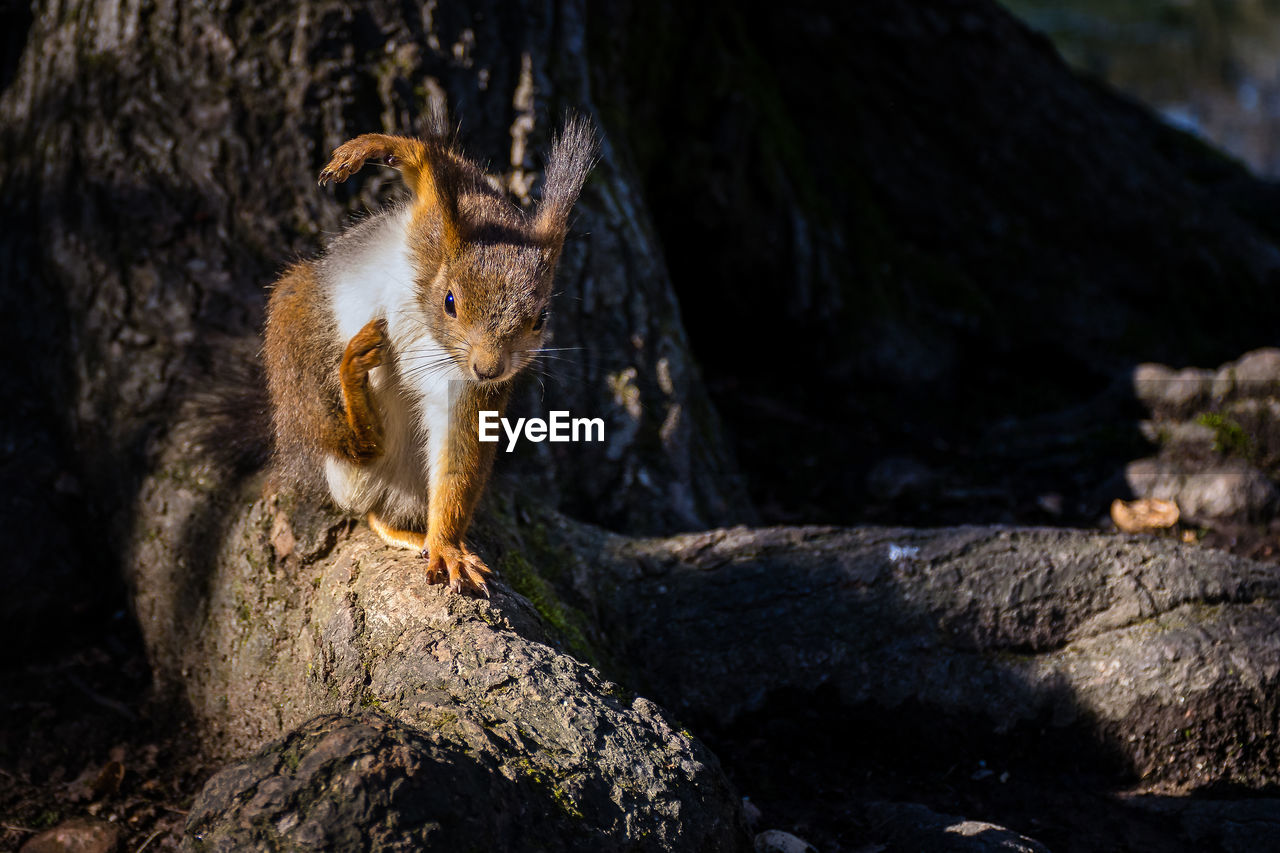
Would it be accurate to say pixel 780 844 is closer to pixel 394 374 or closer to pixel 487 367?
pixel 487 367

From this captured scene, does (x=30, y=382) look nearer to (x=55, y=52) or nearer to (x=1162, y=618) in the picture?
(x=55, y=52)

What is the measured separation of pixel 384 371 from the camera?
221 centimetres

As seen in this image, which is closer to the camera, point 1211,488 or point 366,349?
point 366,349

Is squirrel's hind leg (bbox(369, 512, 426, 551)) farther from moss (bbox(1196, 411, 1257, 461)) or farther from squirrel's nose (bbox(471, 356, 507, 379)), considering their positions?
moss (bbox(1196, 411, 1257, 461))

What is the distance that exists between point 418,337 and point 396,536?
486mm

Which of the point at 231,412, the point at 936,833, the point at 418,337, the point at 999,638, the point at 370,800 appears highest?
the point at 418,337

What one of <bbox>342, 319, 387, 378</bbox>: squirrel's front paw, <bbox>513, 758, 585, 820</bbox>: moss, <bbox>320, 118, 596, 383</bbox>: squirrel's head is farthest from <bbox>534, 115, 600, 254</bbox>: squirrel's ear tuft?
<bbox>513, 758, 585, 820</bbox>: moss

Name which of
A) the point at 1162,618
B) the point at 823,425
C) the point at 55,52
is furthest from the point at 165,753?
the point at 823,425

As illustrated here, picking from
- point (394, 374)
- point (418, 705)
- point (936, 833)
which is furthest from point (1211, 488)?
point (418, 705)

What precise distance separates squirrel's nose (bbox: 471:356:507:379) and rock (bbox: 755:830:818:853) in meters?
1.13

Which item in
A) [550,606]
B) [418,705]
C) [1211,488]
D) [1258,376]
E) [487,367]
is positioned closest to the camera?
[418,705]

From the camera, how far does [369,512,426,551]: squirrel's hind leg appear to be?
88.0 inches

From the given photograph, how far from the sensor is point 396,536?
228 cm

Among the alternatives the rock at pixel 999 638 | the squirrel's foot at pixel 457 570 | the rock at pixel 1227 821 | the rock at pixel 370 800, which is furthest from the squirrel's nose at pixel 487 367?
the rock at pixel 1227 821
